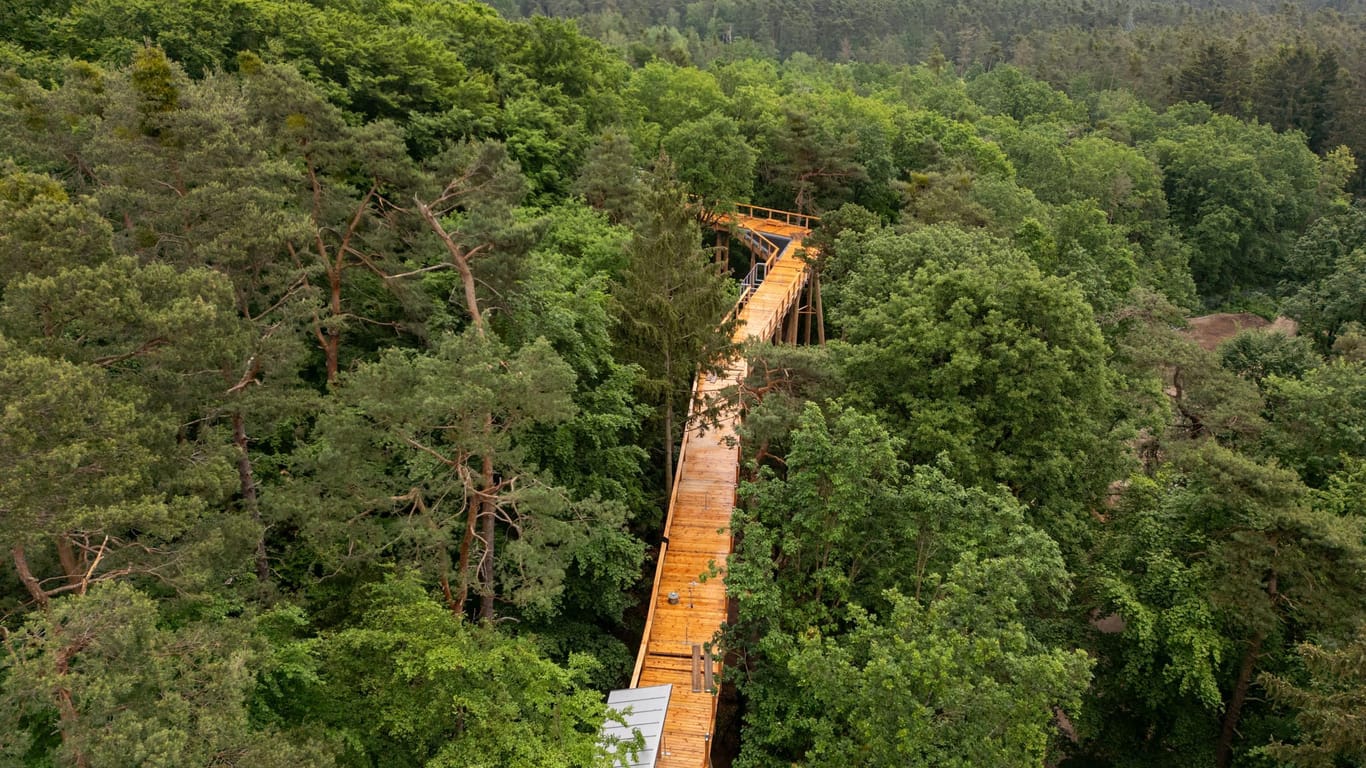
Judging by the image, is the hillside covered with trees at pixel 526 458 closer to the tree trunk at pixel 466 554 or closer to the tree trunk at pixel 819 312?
the tree trunk at pixel 466 554

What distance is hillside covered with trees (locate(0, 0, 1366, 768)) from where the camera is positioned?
12.1m

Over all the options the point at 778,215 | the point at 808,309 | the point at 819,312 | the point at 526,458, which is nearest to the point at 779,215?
the point at 778,215

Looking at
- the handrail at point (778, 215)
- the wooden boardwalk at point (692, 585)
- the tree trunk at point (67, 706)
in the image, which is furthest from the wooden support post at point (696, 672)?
the handrail at point (778, 215)

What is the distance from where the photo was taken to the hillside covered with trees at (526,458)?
1210 cm

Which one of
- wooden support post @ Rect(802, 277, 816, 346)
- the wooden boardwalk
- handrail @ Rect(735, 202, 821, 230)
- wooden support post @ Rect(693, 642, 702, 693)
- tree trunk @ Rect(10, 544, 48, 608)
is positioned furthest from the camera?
handrail @ Rect(735, 202, 821, 230)

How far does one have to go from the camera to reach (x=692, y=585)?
20.9 metres

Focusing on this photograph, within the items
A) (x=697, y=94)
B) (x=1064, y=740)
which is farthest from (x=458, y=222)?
(x=697, y=94)

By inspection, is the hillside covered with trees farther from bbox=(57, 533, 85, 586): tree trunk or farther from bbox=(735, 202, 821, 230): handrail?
bbox=(735, 202, 821, 230): handrail

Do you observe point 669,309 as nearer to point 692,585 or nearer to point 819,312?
point 692,585

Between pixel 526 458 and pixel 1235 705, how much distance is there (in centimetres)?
1678

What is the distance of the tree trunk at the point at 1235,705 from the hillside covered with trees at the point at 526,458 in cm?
8

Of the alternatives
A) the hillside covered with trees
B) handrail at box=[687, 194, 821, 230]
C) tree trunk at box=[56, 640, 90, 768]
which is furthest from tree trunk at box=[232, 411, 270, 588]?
handrail at box=[687, 194, 821, 230]

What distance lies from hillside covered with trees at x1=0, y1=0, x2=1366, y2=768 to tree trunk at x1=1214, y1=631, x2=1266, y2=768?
0.27ft

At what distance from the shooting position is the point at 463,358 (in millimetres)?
14625
